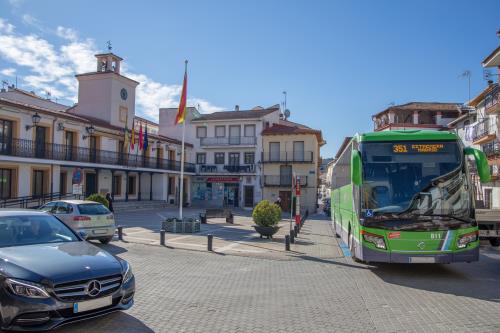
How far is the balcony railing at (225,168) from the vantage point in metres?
43.5

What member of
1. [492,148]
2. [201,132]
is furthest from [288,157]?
[492,148]

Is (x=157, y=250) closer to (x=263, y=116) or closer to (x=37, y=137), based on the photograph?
(x=37, y=137)

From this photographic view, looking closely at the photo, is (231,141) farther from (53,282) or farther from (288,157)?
(53,282)

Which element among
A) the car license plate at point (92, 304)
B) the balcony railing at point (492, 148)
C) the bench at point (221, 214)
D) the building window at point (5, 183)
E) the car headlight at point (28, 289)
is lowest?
the bench at point (221, 214)

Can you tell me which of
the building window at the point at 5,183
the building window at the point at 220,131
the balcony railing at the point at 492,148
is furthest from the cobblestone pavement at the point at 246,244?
the building window at the point at 220,131

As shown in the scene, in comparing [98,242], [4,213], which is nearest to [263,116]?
[98,242]

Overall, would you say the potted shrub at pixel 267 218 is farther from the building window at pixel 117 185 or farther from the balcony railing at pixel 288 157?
the balcony railing at pixel 288 157

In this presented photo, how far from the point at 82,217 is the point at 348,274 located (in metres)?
8.56

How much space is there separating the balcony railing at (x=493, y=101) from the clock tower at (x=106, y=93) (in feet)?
98.7

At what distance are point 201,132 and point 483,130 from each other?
2870 cm

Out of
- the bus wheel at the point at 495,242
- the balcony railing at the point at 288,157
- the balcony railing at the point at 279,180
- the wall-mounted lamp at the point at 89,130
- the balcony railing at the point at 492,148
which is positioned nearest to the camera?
the bus wheel at the point at 495,242

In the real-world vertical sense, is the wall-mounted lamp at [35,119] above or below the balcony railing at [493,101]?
below

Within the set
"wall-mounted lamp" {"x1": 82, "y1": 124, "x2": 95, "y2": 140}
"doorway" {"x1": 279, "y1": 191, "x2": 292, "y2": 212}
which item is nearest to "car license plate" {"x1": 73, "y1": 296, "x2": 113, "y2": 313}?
"wall-mounted lamp" {"x1": 82, "y1": 124, "x2": 95, "y2": 140}

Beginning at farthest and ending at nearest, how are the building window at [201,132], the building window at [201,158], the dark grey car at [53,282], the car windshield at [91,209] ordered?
the building window at [201,132] < the building window at [201,158] < the car windshield at [91,209] < the dark grey car at [53,282]
